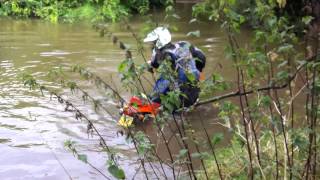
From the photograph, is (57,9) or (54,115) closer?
(54,115)

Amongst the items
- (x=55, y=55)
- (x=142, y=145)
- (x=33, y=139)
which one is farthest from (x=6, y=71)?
(x=142, y=145)

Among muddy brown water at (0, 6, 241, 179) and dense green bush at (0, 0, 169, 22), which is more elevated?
dense green bush at (0, 0, 169, 22)

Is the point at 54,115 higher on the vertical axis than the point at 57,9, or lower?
lower

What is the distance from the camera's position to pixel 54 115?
24.9ft

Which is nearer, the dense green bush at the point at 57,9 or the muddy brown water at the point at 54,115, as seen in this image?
the muddy brown water at the point at 54,115

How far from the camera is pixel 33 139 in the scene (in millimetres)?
6695

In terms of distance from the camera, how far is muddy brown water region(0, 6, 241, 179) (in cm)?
586

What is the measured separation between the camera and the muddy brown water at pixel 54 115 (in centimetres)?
586

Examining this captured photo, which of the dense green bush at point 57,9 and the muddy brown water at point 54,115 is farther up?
the dense green bush at point 57,9

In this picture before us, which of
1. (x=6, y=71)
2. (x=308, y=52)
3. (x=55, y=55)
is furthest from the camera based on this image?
(x=55, y=55)

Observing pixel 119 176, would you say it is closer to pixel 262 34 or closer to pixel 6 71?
pixel 262 34

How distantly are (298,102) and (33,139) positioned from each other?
3.53 metres

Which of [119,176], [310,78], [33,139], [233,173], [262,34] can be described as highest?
[262,34]

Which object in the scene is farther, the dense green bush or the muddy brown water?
the dense green bush
